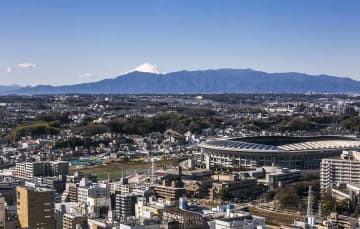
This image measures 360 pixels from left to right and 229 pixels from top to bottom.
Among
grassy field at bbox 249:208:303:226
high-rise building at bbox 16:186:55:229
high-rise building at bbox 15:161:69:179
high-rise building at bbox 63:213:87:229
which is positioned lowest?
grassy field at bbox 249:208:303:226

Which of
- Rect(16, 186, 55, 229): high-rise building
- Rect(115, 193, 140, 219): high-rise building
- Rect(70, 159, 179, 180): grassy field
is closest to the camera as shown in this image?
Rect(16, 186, 55, 229): high-rise building

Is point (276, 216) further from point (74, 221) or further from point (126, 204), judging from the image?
point (74, 221)

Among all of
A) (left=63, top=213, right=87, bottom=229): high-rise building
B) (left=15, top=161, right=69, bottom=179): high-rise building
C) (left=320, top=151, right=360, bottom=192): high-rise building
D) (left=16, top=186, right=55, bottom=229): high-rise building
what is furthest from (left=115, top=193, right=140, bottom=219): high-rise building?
(left=320, top=151, right=360, bottom=192): high-rise building

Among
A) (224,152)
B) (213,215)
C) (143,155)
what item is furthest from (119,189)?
(143,155)

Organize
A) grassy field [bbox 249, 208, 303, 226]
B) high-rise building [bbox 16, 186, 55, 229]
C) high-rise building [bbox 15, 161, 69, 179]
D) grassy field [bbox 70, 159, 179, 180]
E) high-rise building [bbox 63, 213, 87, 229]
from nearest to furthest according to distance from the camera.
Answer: high-rise building [bbox 16, 186, 55, 229]
high-rise building [bbox 63, 213, 87, 229]
grassy field [bbox 249, 208, 303, 226]
high-rise building [bbox 15, 161, 69, 179]
grassy field [bbox 70, 159, 179, 180]

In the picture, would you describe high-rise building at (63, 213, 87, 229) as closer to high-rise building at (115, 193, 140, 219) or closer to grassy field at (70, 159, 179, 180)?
high-rise building at (115, 193, 140, 219)

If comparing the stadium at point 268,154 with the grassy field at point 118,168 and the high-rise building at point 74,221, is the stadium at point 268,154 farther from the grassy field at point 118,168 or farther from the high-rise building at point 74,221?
the high-rise building at point 74,221

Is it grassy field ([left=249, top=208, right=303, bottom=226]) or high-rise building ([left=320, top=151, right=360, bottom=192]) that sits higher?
high-rise building ([left=320, top=151, right=360, bottom=192])
